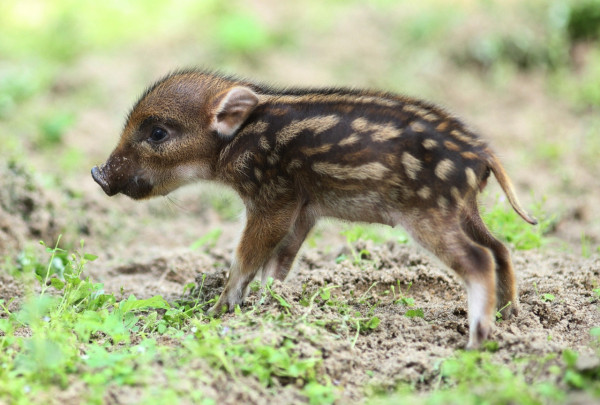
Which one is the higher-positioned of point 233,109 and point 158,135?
point 233,109

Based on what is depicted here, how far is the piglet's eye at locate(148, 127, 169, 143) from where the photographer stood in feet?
16.7

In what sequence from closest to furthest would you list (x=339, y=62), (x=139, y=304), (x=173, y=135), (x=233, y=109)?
(x=139, y=304)
(x=233, y=109)
(x=173, y=135)
(x=339, y=62)

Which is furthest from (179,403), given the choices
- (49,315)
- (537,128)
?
(537,128)

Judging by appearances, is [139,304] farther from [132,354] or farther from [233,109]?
[233,109]

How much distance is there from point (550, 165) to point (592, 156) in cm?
45

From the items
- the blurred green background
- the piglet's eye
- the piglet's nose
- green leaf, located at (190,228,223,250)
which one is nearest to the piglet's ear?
the piglet's eye

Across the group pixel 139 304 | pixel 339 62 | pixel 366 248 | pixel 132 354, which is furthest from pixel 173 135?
pixel 339 62

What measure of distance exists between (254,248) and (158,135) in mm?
1082

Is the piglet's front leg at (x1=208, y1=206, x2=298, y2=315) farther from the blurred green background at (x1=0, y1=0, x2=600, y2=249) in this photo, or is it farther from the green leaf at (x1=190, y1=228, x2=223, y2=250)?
the blurred green background at (x1=0, y1=0, x2=600, y2=249)

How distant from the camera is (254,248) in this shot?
4699mm

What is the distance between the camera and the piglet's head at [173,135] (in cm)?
498

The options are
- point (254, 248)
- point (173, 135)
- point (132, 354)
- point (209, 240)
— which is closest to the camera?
point (132, 354)

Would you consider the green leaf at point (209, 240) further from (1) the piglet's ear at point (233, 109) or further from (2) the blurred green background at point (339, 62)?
(2) the blurred green background at point (339, 62)

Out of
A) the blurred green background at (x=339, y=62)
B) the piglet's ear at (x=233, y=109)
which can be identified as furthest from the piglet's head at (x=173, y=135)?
the blurred green background at (x=339, y=62)
